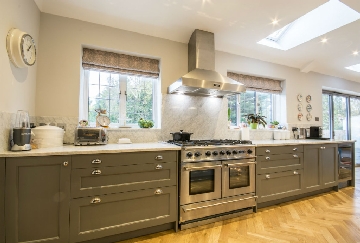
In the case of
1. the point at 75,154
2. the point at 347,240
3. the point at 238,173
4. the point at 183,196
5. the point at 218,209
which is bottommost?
the point at 347,240

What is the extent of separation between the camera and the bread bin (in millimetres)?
1836

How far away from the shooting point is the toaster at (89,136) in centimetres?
205

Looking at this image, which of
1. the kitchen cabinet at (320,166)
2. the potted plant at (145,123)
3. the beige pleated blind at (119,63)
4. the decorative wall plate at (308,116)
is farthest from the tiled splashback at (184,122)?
the decorative wall plate at (308,116)

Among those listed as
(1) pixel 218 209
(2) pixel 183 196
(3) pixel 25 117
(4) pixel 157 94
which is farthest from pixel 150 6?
(1) pixel 218 209

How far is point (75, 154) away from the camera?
1.63m

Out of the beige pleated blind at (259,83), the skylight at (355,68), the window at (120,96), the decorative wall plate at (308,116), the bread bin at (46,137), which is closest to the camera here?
the bread bin at (46,137)

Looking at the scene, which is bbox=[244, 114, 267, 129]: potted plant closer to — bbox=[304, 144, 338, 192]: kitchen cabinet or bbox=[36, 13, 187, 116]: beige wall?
bbox=[304, 144, 338, 192]: kitchen cabinet

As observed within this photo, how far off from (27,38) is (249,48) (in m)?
3.11

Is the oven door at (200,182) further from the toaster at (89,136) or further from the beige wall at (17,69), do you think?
the beige wall at (17,69)

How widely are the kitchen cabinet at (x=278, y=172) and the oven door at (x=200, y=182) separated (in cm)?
67

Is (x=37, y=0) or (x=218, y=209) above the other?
(x=37, y=0)

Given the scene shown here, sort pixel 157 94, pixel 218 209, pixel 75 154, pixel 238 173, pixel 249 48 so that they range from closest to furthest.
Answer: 1. pixel 75 154
2. pixel 218 209
3. pixel 238 173
4. pixel 157 94
5. pixel 249 48

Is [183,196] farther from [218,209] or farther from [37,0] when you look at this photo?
[37,0]

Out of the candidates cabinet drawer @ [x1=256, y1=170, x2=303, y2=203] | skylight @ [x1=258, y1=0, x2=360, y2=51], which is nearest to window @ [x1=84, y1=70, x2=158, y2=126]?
cabinet drawer @ [x1=256, y1=170, x2=303, y2=203]
